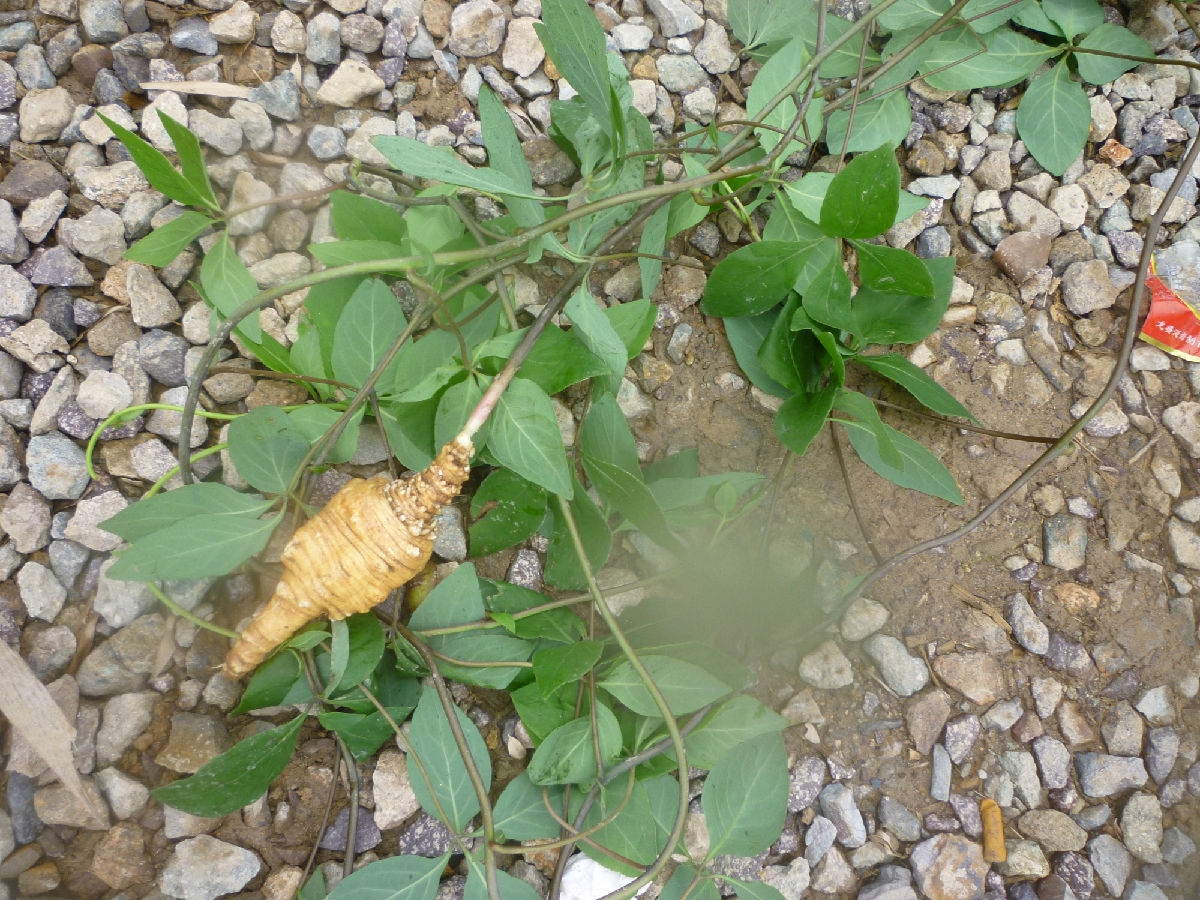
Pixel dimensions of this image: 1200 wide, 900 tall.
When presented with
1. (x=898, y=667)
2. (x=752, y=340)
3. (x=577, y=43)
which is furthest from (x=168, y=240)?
(x=898, y=667)

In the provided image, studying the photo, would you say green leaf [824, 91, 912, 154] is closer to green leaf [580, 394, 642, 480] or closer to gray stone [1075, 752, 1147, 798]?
green leaf [580, 394, 642, 480]

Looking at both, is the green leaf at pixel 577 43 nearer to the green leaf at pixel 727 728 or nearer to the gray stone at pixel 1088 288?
the green leaf at pixel 727 728

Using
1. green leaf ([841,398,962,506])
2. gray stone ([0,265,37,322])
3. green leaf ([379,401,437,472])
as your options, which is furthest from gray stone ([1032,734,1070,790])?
gray stone ([0,265,37,322])

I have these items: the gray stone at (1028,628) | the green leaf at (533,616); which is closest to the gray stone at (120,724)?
the green leaf at (533,616)

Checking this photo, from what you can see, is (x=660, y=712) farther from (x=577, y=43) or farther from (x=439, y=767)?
(x=577, y=43)

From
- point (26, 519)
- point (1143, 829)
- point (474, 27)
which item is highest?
point (474, 27)

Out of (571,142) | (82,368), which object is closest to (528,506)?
(571,142)
